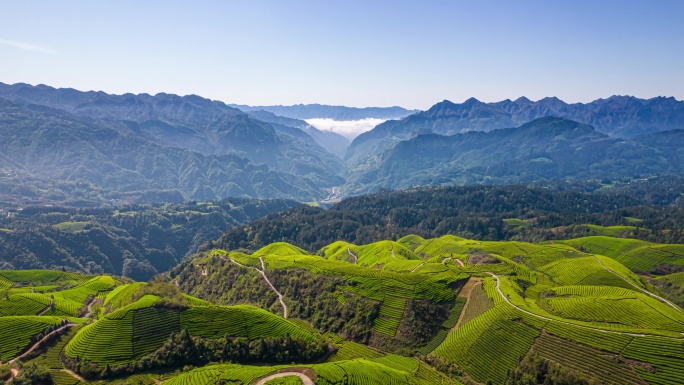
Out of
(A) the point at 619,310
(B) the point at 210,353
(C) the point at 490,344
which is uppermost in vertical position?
(A) the point at 619,310

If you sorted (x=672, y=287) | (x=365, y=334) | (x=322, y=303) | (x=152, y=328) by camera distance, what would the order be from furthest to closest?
1. (x=672, y=287)
2. (x=322, y=303)
3. (x=365, y=334)
4. (x=152, y=328)

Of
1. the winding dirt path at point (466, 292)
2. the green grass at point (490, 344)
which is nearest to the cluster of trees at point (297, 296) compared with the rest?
the winding dirt path at point (466, 292)

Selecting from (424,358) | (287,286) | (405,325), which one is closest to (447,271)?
(405,325)

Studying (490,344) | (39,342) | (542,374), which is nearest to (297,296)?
(490,344)

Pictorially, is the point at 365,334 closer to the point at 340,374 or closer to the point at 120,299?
the point at 340,374

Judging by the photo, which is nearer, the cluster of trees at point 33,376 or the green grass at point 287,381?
the cluster of trees at point 33,376

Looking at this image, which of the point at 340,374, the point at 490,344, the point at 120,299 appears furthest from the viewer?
the point at 120,299

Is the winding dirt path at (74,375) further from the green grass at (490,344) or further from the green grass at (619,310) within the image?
the green grass at (619,310)

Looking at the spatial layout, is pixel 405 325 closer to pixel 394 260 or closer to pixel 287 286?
pixel 287 286

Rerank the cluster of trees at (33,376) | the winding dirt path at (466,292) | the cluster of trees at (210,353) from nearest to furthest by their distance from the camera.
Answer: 1. the cluster of trees at (33,376)
2. the cluster of trees at (210,353)
3. the winding dirt path at (466,292)
